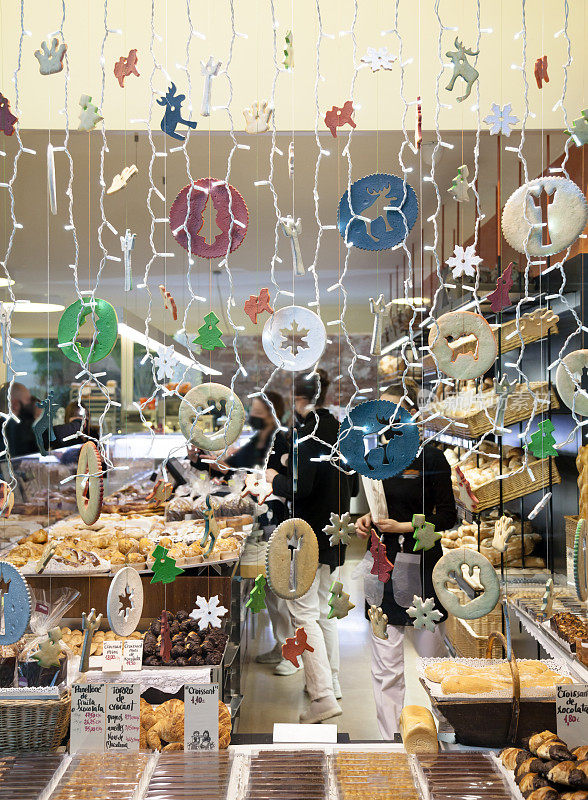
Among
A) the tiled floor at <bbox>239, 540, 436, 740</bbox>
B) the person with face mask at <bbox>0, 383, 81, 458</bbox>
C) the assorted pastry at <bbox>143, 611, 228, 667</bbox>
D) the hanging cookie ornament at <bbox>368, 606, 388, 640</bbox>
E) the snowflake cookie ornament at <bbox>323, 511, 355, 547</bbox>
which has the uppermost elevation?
the person with face mask at <bbox>0, 383, 81, 458</bbox>

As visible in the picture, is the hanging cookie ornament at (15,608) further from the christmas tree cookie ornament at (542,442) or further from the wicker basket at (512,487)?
the wicker basket at (512,487)

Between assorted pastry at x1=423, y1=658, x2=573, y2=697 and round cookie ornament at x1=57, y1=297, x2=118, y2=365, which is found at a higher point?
round cookie ornament at x1=57, y1=297, x2=118, y2=365

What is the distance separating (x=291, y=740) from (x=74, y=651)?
1002mm

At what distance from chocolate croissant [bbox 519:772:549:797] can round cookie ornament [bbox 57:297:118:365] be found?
1.48 meters

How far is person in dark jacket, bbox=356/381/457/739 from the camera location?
3.09 meters

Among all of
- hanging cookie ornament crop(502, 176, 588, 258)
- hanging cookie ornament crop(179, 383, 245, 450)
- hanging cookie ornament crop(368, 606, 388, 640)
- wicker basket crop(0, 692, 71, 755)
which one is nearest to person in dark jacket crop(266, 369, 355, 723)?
hanging cookie ornament crop(368, 606, 388, 640)

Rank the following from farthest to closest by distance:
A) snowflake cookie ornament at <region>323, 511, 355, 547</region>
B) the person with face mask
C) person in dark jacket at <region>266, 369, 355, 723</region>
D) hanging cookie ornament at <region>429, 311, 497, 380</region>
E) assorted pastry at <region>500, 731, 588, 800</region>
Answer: the person with face mask, person in dark jacket at <region>266, 369, 355, 723</region>, snowflake cookie ornament at <region>323, 511, 355, 547</region>, hanging cookie ornament at <region>429, 311, 497, 380</region>, assorted pastry at <region>500, 731, 588, 800</region>

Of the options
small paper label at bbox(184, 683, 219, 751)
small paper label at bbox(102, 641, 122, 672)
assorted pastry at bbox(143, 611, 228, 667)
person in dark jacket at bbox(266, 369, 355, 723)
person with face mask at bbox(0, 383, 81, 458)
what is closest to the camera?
small paper label at bbox(184, 683, 219, 751)

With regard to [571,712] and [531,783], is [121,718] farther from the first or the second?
[571,712]

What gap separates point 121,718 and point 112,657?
44cm

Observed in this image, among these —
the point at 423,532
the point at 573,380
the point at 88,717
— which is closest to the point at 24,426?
the point at 88,717

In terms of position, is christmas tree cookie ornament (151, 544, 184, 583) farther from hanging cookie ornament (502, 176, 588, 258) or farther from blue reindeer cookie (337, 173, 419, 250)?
hanging cookie ornament (502, 176, 588, 258)

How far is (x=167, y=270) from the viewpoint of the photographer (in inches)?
127

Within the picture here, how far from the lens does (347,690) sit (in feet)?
11.0
